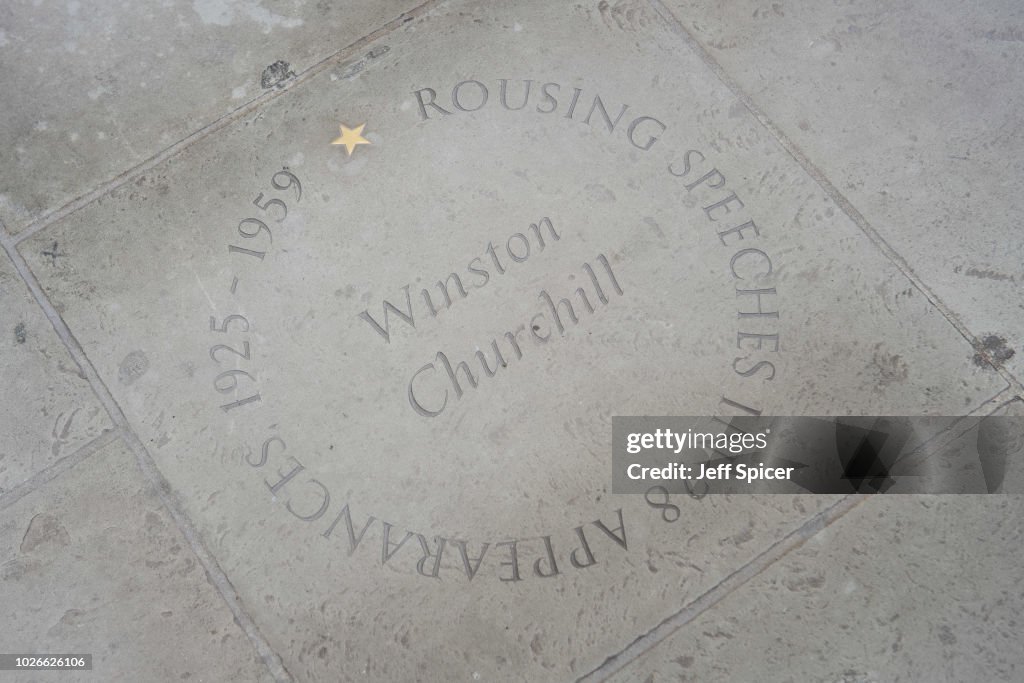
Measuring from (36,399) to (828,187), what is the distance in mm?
2507

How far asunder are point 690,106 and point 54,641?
246cm

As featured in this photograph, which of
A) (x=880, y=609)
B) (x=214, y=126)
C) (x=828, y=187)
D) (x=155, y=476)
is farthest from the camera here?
(x=214, y=126)

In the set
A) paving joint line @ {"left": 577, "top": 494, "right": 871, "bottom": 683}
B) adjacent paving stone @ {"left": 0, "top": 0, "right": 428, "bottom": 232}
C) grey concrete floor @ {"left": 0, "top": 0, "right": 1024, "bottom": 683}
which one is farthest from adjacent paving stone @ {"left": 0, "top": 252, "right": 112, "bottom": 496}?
paving joint line @ {"left": 577, "top": 494, "right": 871, "bottom": 683}

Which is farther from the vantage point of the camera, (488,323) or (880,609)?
(488,323)

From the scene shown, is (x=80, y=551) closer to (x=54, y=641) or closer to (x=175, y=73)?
(x=54, y=641)

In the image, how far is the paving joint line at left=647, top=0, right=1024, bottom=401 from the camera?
7.82 ft

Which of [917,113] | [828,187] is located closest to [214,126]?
[828,187]

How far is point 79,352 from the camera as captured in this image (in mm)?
2453

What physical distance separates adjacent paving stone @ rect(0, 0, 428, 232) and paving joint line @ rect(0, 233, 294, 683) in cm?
25

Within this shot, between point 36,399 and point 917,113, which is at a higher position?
point 36,399

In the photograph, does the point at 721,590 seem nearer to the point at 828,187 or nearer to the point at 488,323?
the point at 488,323

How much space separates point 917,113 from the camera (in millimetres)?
2613

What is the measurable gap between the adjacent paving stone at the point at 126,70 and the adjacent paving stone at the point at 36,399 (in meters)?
0.36

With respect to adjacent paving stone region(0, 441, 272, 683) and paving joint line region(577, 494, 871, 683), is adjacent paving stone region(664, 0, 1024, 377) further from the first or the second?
adjacent paving stone region(0, 441, 272, 683)
